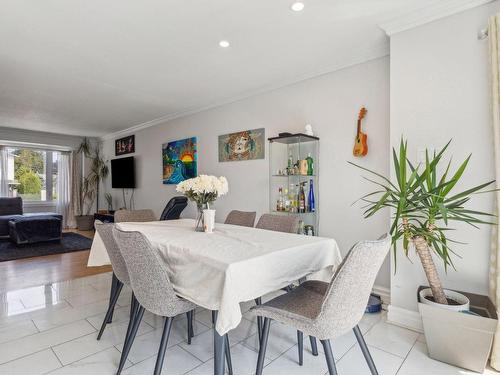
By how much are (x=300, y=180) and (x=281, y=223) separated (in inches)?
40.4

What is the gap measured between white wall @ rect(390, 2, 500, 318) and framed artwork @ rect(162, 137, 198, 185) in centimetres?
337

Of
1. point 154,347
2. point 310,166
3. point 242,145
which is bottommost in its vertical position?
point 154,347

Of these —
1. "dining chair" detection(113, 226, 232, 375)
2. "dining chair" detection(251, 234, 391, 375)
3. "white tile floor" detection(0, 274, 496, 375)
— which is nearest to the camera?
"dining chair" detection(251, 234, 391, 375)

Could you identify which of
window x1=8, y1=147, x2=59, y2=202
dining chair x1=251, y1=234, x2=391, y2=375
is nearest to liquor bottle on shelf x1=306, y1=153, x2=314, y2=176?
dining chair x1=251, y1=234, x2=391, y2=375

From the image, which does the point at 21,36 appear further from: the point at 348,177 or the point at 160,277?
the point at 348,177

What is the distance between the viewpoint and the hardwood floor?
11.1 ft

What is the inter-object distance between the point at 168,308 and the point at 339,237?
7.26 feet

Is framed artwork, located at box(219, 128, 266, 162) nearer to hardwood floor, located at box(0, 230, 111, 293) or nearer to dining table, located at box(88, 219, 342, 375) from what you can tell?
dining table, located at box(88, 219, 342, 375)

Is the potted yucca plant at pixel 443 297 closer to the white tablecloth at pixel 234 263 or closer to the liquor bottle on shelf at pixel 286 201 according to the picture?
the white tablecloth at pixel 234 263

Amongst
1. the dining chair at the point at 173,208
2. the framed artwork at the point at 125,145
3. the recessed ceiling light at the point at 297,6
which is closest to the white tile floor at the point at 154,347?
the dining chair at the point at 173,208

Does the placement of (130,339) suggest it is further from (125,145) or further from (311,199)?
(125,145)

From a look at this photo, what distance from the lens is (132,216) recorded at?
10.5 ft

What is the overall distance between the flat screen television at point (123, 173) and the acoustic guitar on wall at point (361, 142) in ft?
16.6

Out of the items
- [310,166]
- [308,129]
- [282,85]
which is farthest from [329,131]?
[282,85]
